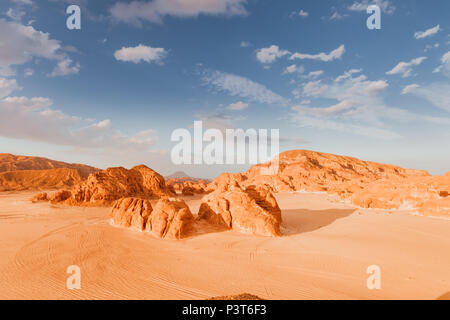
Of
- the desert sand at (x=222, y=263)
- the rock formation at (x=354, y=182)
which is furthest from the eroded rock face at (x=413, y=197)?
the desert sand at (x=222, y=263)

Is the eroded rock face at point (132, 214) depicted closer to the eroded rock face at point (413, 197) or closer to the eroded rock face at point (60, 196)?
the eroded rock face at point (60, 196)

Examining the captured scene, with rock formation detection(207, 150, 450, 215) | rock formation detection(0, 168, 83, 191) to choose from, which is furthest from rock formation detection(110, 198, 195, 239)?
rock formation detection(0, 168, 83, 191)

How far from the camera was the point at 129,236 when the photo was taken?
1080 centimetres

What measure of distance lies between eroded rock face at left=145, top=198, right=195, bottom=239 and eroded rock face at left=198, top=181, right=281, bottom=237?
1.52 meters

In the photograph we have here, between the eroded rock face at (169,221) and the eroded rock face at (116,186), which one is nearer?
the eroded rock face at (169,221)

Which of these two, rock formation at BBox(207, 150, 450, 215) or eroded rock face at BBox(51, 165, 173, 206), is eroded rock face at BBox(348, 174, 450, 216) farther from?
eroded rock face at BBox(51, 165, 173, 206)

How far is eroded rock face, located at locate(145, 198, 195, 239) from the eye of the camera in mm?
10711

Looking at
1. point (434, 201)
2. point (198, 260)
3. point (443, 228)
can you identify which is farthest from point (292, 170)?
point (198, 260)

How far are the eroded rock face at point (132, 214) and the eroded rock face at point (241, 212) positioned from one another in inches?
125

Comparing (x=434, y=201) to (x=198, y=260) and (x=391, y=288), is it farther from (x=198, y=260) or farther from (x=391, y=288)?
(x=198, y=260)

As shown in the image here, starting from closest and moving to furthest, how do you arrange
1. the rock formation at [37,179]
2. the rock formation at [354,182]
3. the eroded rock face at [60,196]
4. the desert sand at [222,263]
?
the desert sand at [222,263]
the rock formation at [354,182]
the eroded rock face at [60,196]
the rock formation at [37,179]

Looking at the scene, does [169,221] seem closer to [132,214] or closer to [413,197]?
[132,214]

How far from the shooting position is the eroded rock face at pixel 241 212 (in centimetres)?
1147
